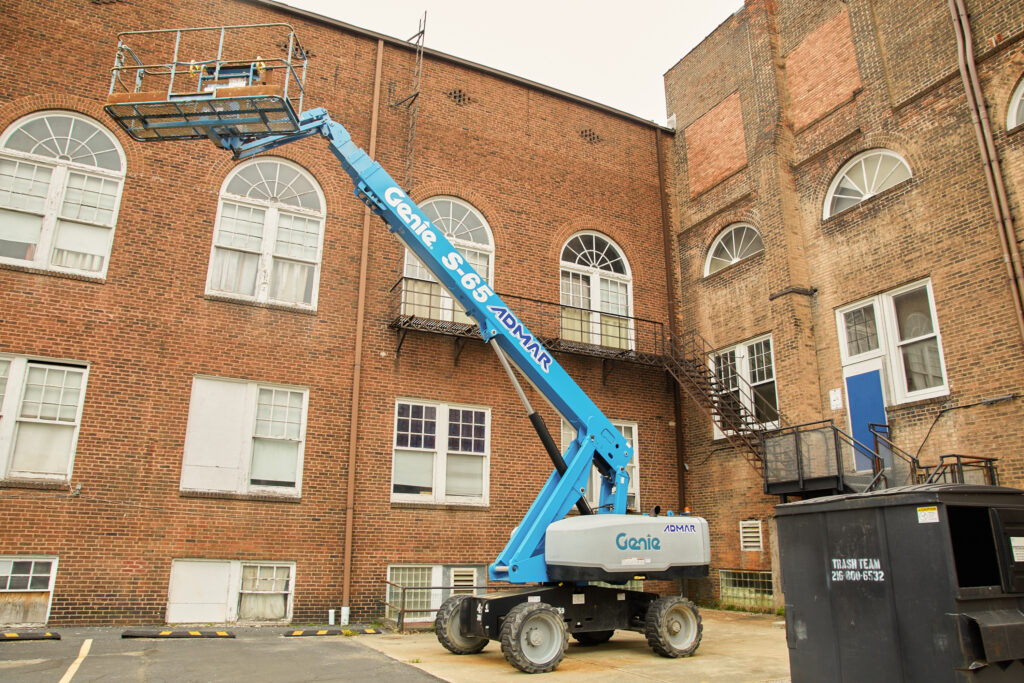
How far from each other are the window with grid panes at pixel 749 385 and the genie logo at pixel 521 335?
6.17 meters

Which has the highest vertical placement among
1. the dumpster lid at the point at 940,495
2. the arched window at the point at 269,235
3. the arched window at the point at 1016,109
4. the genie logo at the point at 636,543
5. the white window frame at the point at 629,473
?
the arched window at the point at 1016,109

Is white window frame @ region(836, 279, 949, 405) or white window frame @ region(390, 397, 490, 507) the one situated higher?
white window frame @ region(836, 279, 949, 405)

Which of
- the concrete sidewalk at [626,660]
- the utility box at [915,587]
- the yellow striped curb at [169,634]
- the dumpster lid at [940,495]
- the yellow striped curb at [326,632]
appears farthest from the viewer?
the yellow striped curb at [326,632]

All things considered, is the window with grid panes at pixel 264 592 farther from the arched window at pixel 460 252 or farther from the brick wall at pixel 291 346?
the arched window at pixel 460 252

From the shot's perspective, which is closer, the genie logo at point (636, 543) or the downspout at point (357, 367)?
the genie logo at point (636, 543)

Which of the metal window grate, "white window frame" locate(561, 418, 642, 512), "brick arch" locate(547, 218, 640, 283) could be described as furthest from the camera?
"brick arch" locate(547, 218, 640, 283)

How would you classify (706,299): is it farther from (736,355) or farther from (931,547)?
(931,547)

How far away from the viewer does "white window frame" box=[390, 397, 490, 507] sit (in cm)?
1412

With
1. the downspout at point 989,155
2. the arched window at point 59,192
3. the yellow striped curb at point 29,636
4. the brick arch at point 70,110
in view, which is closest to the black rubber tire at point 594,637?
the yellow striped curb at point 29,636

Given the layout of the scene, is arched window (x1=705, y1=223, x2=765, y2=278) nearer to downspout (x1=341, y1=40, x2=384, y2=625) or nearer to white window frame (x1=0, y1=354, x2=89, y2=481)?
downspout (x1=341, y1=40, x2=384, y2=625)

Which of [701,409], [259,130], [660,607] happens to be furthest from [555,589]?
[701,409]

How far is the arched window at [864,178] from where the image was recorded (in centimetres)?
1382

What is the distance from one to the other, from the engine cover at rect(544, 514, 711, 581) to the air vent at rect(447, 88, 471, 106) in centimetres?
1092

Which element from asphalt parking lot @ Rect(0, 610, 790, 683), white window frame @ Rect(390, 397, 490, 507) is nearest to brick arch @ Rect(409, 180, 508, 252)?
white window frame @ Rect(390, 397, 490, 507)
